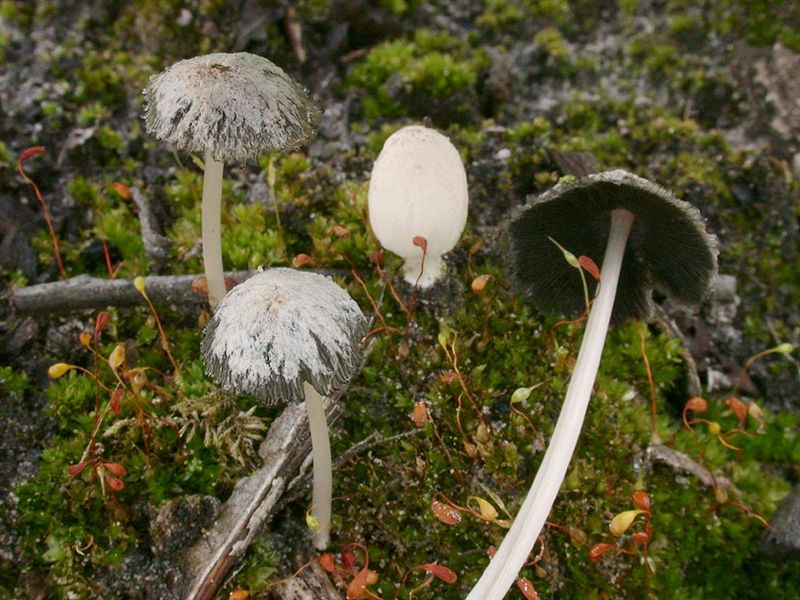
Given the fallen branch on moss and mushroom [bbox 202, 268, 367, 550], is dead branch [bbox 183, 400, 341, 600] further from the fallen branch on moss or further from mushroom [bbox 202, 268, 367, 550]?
the fallen branch on moss

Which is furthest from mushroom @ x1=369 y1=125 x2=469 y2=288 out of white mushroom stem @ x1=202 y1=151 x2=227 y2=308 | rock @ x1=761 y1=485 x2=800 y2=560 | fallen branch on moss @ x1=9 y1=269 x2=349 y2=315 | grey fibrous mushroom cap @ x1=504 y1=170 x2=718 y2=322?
rock @ x1=761 y1=485 x2=800 y2=560

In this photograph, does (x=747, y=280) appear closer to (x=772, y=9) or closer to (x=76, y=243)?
(x=772, y=9)

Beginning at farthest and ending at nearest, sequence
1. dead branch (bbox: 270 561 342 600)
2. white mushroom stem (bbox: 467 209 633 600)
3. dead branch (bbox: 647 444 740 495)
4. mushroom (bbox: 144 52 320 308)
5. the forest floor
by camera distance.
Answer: dead branch (bbox: 647 444 740 495)
the forest floor
dead branch (bbox: 270 561 342 600)
white mushroom stem (bbox: 467 209 633 600)
mushroom (bbox: 144 52 320 308)

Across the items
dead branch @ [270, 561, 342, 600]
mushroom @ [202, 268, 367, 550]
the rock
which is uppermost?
mushroom @ [202, 268, 367, 550]

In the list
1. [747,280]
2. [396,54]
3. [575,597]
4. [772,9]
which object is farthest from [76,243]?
[772,9]

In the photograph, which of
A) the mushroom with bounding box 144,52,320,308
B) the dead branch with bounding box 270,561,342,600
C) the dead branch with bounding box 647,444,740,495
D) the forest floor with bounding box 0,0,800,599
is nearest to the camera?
the mushroom with bounding box 144,52,320,308

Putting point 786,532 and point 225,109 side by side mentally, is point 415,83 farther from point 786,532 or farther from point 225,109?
point 786,532
